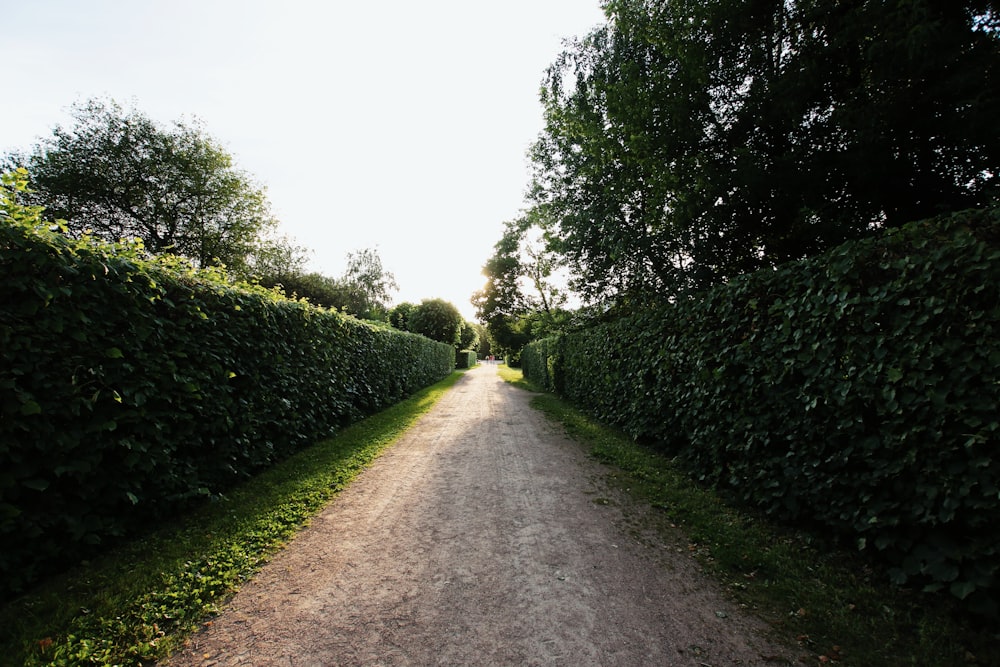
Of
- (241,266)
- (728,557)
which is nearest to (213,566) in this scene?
(728,557)

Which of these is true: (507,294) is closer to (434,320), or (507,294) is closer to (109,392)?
(434,320)

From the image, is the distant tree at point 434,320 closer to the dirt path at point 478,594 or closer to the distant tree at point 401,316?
the distant tree at point 401,316

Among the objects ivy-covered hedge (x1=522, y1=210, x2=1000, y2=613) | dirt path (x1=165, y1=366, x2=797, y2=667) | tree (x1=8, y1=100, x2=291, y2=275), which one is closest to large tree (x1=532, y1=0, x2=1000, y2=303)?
ivy-covered hedge (x1=522, y1=210, x2=1000, y2=613)

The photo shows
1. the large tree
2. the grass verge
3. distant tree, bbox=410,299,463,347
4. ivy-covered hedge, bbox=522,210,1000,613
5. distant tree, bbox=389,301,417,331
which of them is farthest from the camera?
distant tree, bbox=389,301,417,331

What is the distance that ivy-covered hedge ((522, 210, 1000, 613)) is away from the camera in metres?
2.46

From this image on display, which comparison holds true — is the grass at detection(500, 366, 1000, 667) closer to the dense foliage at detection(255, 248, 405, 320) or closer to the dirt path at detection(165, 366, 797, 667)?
the dirt path at detection(165, 366, 797, 667)

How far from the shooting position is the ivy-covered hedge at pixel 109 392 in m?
2.79

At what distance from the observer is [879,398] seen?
9.87ft

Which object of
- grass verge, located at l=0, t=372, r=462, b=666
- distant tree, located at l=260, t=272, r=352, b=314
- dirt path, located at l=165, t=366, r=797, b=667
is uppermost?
distant tree, located at l=260, t=272, r=352, b=314

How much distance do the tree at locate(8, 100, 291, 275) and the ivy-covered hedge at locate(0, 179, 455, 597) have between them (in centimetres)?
2007

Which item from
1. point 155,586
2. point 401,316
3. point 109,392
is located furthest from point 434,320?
point 155,586

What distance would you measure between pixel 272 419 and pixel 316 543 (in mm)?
3000

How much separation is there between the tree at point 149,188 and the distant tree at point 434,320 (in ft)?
42.8

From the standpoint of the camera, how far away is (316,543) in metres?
3.56
